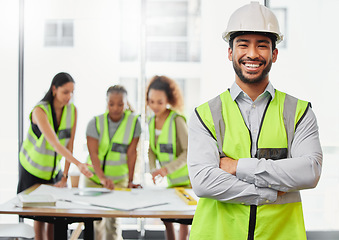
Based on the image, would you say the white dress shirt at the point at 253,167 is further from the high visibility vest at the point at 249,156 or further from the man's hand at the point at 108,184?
the man's hand at the point at 108,184

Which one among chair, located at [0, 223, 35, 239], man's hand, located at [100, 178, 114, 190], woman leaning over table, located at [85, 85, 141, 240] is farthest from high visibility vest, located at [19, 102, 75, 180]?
chair, located at [0, 223, 35, 239]

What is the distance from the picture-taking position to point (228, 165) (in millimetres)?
1603

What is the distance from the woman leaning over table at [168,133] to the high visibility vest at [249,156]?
183 centimetres

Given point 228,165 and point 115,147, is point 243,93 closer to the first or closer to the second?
point 228,165

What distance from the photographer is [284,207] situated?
61.9 inches

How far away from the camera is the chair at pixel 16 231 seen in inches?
113

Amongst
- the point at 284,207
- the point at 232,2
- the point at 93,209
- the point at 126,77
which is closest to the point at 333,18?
the point at 232,2

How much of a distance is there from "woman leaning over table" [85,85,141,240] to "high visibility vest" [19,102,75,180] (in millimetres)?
220

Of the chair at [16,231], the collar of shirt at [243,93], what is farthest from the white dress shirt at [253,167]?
the chair at [16,231]

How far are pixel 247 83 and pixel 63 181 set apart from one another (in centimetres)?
220

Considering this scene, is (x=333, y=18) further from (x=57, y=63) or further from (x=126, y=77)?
(x=57, y=63)

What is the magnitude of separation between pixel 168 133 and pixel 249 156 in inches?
89.6

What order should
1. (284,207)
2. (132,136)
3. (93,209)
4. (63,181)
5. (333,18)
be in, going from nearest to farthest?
(284,207)
(93,209)
(63,181)
(132,136)
(333,18)

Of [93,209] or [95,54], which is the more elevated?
[95,54]
